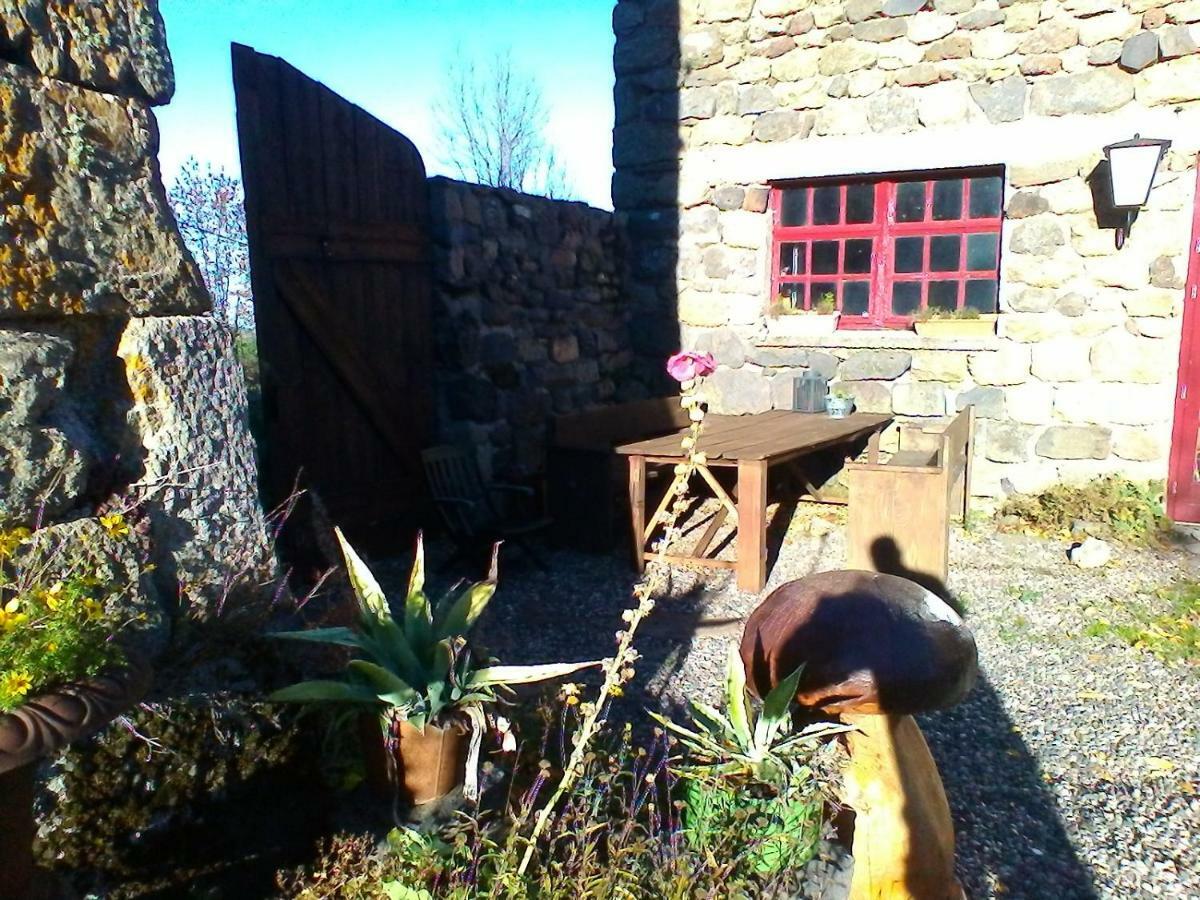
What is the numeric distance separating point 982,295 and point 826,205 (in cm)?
126

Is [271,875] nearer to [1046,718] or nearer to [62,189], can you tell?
[62,189]

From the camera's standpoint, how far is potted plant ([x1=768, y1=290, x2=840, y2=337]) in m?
6.49

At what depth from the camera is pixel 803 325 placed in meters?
6.57

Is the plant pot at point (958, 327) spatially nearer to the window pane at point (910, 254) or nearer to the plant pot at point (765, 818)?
the window pane at point (910, 254)

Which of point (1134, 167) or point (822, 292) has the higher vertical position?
point (1134, 167)

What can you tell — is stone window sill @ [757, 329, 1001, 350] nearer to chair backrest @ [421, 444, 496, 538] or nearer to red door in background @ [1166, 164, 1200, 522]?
red door in background @ [1166, 164, 1200, 522]

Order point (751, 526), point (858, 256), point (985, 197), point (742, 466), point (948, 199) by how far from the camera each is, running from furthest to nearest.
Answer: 1. point (858, 256)
2. point (948, 199)
3. point (985, 197)
4. point (751, 526)
5. point (742, 466)

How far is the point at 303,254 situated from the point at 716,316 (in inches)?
127

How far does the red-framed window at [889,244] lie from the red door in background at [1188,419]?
1.11 m

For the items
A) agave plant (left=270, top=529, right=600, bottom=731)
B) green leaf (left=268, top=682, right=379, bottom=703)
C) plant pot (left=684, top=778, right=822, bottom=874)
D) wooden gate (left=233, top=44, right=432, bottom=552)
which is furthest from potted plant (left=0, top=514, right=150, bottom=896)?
wooden gate (left=233, top=44, right=432, bottom=552)

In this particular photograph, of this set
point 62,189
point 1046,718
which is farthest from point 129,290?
point 1046,718

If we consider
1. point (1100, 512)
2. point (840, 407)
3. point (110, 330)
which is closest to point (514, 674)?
point (110, 330)

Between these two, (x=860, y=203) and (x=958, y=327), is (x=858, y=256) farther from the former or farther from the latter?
(x=958, y=327)

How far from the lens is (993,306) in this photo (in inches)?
242
